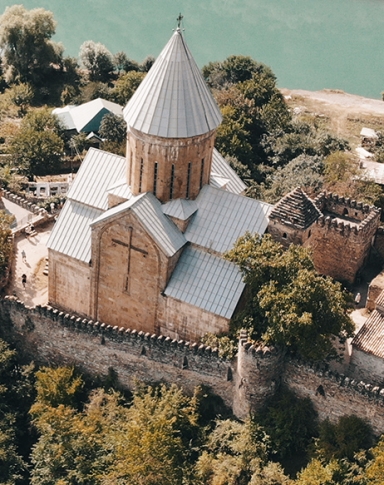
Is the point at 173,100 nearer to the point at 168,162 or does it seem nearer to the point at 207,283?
the point at 168,162

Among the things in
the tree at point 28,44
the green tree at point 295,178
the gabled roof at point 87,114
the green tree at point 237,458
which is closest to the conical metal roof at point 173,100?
the green tree at point 237,458

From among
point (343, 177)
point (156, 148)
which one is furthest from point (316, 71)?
point (156, 148)

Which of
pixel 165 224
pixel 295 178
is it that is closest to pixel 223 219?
pixel 165 224

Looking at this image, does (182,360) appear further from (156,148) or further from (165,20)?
(165,20)

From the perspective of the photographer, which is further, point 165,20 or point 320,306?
point 165,20

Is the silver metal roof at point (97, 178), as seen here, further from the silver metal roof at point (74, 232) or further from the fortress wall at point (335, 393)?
the fortress wall at point (335, 393)

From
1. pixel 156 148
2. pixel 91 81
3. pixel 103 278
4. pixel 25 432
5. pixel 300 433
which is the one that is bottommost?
pixel 25 432

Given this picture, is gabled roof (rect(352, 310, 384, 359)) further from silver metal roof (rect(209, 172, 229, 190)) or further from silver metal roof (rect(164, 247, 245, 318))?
silver metal roof (rect(209, 172, 229, 190))
